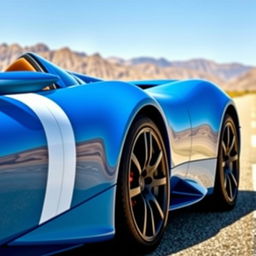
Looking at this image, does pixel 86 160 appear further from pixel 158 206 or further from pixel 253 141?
pixel 253 141

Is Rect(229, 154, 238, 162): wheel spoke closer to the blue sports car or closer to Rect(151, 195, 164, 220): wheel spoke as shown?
the blue sports car

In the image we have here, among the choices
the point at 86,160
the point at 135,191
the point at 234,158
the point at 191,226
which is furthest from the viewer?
the point at 234,158

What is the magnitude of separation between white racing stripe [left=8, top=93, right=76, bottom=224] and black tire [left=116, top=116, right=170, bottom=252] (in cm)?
42

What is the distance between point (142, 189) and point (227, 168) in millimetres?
1623

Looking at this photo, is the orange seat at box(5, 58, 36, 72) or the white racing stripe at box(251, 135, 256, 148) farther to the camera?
the white racing stripe at box(251, 135, 256, 148)

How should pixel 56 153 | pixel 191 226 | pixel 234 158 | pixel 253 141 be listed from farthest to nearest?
pixel 253 141
pixel 234 158
pixel 191 226
pixel 56 153

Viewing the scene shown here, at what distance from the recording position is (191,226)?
4.27 m

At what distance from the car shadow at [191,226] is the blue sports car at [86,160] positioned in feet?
0.51

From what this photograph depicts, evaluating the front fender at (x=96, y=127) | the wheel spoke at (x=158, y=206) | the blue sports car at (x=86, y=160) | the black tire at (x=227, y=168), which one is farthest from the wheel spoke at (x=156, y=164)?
the black tire at (x=227, y=168)

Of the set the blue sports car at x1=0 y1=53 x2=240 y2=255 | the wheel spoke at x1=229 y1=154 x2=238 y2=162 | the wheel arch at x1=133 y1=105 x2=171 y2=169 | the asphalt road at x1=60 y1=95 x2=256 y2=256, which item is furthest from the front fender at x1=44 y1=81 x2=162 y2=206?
the wheel spoke at x1=229 y1=154 x2=238 y2=162

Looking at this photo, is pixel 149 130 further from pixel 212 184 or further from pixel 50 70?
pixel 212 184

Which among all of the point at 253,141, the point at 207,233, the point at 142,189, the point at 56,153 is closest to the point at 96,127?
the point at 56,153

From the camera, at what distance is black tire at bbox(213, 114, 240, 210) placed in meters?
4.68

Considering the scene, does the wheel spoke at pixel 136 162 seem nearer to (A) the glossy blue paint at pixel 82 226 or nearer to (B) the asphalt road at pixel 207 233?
(A) the glossy blue paint at pixel 82 226
